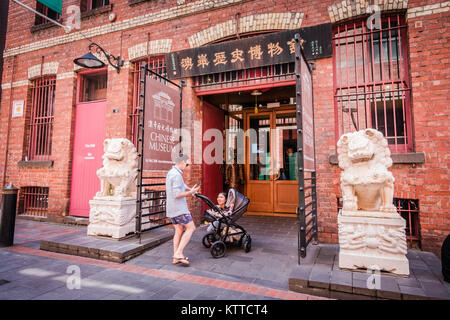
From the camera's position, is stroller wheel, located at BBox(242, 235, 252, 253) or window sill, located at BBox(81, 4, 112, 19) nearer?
stroller wheel, located at BBox(242, 235, 252, 253)

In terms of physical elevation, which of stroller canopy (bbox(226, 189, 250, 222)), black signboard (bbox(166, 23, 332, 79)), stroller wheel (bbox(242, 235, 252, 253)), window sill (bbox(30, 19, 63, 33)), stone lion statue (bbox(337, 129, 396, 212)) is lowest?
stroller wheel (bbox(242, 235, 252, 253))

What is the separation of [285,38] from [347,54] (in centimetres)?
142

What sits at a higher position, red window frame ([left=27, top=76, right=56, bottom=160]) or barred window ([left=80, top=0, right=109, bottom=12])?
barred window ([left=80, top=0, right=109, bottom=12])

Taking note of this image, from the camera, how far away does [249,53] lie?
6.05 m

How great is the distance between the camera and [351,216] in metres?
3.61

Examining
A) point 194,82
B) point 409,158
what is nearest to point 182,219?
point 194,82

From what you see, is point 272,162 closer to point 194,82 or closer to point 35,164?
point 194,82

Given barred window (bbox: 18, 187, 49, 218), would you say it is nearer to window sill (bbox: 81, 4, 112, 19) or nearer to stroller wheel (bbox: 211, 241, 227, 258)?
window sill (bbox: 81, 4, 112, 19)

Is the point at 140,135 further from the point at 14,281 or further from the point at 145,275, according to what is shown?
the point at 14,281

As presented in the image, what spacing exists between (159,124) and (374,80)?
4717mm

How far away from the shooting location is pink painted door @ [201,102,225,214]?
7366 mm

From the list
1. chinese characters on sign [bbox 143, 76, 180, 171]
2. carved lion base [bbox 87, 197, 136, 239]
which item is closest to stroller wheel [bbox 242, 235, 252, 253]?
chinese characters on sign [bbox 143, 76, 180, 171]

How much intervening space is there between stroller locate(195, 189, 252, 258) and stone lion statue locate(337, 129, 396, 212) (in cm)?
174
